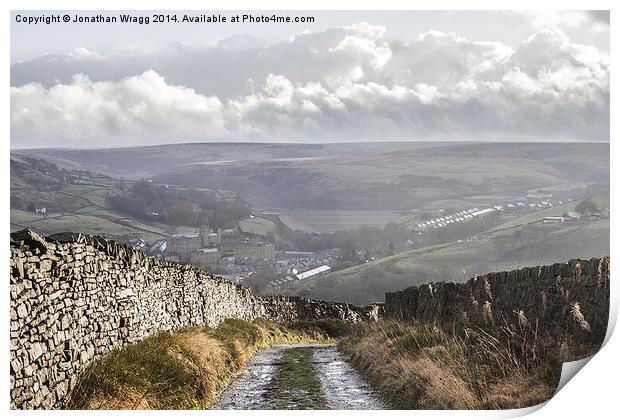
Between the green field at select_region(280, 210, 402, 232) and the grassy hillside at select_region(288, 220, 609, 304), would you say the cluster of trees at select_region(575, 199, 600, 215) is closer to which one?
the grassy hillside at select_region(288, 220, 609, 304)

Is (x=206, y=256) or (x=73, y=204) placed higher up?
(x=73, y=204)

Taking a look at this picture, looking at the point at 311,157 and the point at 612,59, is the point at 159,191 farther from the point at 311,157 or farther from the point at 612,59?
the point at 612,59

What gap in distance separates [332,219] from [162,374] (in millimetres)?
34487

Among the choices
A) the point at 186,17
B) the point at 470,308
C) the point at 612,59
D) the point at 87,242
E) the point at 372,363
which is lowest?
the point at 372,363

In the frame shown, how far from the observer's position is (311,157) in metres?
35.1

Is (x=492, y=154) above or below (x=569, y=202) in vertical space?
above

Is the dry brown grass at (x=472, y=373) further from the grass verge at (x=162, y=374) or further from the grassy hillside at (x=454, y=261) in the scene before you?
the grassy hillside at (x=454, y=261)

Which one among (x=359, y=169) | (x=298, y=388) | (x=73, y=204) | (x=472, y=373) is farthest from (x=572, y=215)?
(x=472, y=373)

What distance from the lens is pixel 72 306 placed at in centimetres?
873

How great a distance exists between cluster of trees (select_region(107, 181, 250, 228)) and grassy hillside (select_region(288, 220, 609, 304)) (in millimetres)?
5137

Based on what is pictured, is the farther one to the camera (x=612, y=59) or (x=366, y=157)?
(x=366, y=157)

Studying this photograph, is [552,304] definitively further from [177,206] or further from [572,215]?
[572,215]

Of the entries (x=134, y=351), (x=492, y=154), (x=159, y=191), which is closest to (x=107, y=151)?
(x=159, y=191)
